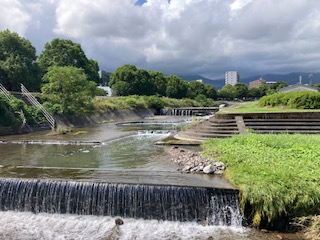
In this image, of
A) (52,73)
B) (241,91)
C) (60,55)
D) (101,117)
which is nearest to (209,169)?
(52,73)

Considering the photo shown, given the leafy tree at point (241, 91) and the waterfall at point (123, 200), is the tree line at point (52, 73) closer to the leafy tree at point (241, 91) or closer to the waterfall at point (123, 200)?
the waterfall at point (123, 200)

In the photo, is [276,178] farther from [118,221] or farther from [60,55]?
[60,55]

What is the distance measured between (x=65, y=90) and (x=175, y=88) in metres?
48.7

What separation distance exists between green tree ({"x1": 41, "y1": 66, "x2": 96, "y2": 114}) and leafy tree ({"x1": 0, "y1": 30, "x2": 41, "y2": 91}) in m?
5.76

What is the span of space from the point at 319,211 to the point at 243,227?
1911mm

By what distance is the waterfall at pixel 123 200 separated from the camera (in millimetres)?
9039

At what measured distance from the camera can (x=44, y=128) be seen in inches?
1129

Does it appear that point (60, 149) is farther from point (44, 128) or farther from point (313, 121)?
point (313, 121)

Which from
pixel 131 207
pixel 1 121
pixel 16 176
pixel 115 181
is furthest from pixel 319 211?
pixel 1 121

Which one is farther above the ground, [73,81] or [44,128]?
[73,81]

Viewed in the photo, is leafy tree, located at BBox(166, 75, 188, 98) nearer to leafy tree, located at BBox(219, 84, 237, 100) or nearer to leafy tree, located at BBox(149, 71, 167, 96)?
leafy tree, located at BBox(149, 71, 167, 96)

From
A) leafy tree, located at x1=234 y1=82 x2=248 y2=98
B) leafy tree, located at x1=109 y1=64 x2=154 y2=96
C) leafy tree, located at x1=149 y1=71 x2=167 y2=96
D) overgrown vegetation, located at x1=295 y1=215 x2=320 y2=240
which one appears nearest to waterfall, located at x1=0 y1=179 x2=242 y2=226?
overgrown vegetation, located at x1=295 y1=215 x2=320 y2=240

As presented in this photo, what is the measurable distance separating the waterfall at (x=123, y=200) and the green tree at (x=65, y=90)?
22003 mm

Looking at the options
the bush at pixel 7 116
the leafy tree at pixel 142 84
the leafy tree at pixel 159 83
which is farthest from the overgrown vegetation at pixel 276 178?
the leafy tree at pixel 159 83
